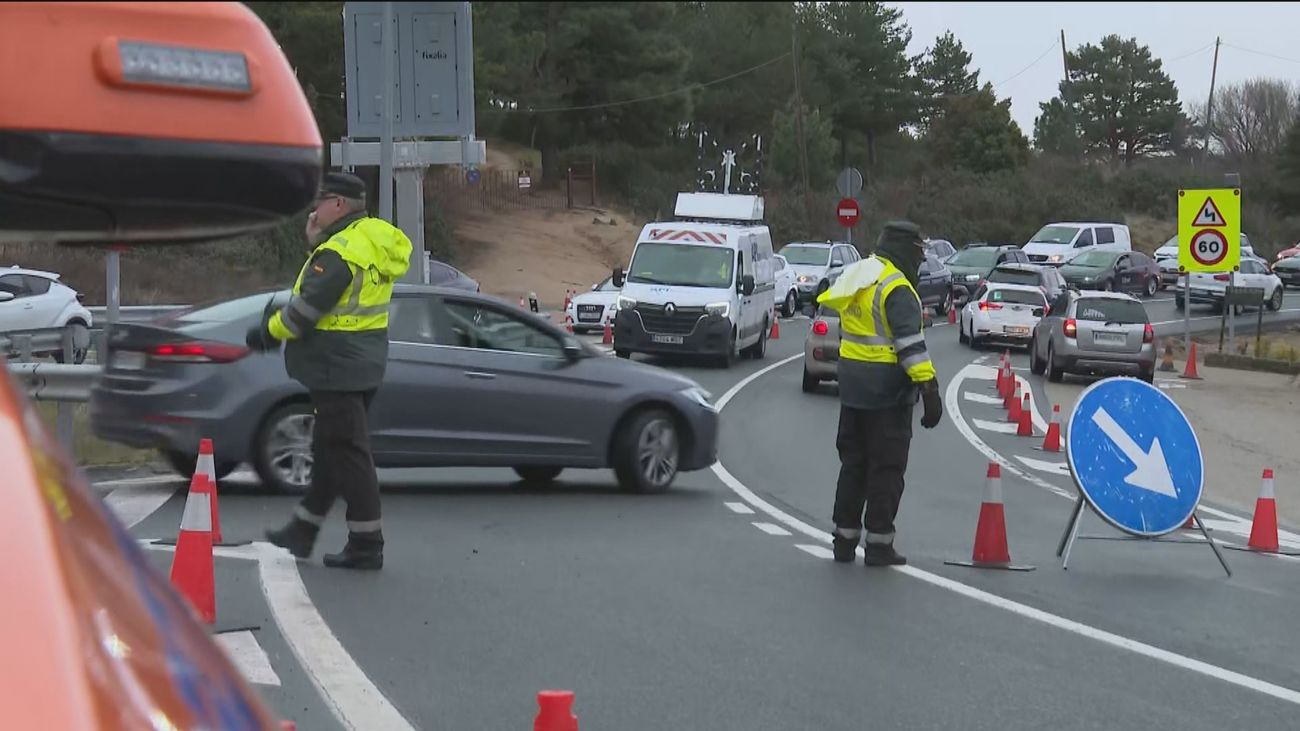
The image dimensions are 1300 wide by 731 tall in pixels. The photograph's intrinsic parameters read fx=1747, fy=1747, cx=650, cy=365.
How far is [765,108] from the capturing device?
17.7 m

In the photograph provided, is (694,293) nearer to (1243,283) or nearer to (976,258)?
(976,258)

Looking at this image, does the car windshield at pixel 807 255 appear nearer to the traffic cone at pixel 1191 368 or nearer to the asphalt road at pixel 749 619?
the traffic cone at pixel 1191 368

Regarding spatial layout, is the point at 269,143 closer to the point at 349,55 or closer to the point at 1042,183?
the point at 349,55

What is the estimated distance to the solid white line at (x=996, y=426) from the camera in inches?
844

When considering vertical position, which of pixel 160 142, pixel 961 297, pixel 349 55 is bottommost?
pixel 961 297

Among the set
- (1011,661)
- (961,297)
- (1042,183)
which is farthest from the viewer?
(1042,183)

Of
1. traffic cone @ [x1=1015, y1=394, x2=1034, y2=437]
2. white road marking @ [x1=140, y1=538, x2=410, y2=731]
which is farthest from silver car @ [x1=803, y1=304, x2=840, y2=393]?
white road marking @ [x1=140, y1=538, x2=410, y2=731]

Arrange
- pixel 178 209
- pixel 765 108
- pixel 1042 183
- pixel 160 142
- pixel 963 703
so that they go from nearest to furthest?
pixel 160 142, pixel 178 209, pixel 963 703, pixel 765 108, pixel 1042 183

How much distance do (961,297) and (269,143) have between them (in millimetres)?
46773

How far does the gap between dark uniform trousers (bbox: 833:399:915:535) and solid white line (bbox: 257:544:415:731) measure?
10.5 ft

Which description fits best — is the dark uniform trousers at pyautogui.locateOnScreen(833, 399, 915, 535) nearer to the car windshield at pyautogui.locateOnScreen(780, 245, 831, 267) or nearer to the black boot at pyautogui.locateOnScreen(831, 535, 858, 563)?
the black boot at pyautogui.locateOnScreen(831, 535, 858, 563)

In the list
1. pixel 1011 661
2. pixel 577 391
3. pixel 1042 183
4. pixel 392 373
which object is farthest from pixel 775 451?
pixel 1042 183

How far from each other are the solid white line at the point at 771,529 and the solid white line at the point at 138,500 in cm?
396

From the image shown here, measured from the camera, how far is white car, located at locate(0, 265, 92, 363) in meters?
25.2
